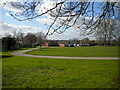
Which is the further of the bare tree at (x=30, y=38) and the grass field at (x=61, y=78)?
the bare tree at (x=30, y=38)

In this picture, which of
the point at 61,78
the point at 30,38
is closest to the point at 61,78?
the point at 61,78

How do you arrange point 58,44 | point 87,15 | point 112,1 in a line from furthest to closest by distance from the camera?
point 58,44
point 87,15
point 112,1

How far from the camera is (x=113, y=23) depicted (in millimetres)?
4543

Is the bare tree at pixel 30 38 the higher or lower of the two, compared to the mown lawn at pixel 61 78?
higher

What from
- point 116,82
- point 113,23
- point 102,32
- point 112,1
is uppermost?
point 112,1

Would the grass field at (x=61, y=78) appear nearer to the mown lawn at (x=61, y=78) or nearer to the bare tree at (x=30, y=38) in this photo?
the mown lawn at (x=61, y=78)

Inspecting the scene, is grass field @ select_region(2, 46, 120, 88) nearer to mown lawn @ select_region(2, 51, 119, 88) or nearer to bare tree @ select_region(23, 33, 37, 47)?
mown lawn @ select_region(2, 51, 119, 88)

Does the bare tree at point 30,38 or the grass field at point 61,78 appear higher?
the bare tree at point 30,38

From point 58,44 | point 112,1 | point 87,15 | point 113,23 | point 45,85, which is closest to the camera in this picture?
point 112,1

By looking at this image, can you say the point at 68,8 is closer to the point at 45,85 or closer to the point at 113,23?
the point at 113,23

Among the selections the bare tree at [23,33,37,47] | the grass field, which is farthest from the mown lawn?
the bare tree at [23,33,37,47]

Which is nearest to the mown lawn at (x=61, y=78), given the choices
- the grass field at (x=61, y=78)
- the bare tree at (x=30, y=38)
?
the grass field at (x=61, y=78)

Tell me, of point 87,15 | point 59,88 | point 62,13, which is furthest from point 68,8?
point 59,88

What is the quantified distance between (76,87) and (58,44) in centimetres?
8700
